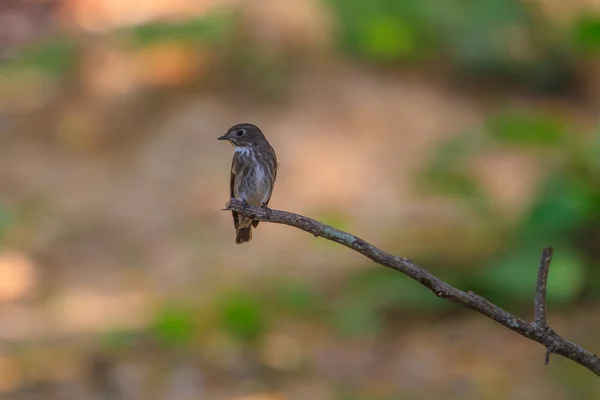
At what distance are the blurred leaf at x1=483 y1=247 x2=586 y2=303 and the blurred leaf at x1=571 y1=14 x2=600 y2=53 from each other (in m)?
2.93

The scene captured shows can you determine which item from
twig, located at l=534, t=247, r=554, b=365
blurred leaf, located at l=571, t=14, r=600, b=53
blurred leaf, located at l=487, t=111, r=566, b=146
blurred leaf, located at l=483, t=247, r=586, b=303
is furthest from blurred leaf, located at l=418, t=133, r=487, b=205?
twig, located at l=534, t=247, r=554, b=365

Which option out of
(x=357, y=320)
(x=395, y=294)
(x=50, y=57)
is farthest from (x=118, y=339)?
(x=50, y=57)

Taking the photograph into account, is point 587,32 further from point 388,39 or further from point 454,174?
point 454,174

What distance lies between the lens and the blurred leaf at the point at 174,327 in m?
5.85

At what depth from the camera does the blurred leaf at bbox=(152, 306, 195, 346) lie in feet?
19.2

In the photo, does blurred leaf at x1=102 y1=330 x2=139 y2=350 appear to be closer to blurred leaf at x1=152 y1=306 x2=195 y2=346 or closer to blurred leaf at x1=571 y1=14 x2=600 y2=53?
blurred leaf at x1=152 y1=306 x2=195 y2=346

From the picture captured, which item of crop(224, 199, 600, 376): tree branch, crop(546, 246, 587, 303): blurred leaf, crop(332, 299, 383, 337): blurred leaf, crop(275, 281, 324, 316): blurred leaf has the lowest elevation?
crop(224, 199, 600, 376): tree branch

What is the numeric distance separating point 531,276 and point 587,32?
3.29 meters

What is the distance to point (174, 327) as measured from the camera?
5.91 m

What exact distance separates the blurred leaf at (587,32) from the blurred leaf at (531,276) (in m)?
2.93

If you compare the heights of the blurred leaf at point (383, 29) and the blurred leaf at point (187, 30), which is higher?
the blurred leaf at point (383, 29)

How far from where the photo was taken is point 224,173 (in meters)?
8.30

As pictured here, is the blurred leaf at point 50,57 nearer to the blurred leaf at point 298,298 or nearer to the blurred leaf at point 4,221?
the blurred leaf at point 4,221

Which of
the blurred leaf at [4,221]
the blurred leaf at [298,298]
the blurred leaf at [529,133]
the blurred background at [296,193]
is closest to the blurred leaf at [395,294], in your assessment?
the blurred background at [296,193]
